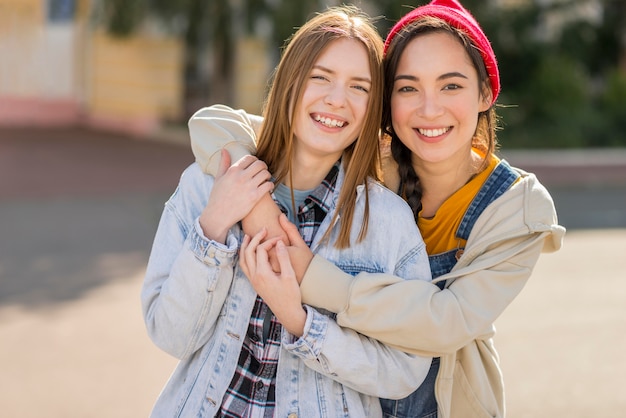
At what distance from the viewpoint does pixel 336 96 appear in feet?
7.25

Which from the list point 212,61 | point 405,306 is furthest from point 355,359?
point 212,61

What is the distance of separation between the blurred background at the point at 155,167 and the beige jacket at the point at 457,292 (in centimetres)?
189

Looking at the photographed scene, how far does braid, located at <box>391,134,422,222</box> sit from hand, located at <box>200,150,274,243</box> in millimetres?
541

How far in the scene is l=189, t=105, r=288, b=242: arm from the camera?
2.19 metres

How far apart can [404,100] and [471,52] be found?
9.9 inches

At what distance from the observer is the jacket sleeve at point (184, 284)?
2098 millimetres

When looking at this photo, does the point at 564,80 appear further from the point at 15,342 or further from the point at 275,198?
the point at 275,198

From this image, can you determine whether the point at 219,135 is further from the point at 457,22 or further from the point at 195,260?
the point at 457,22

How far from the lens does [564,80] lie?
17.1 meters

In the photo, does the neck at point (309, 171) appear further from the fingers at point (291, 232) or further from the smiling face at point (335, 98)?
the fingers at point (291, 232)

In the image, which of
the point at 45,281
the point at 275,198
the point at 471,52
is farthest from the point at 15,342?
the point at 471,52

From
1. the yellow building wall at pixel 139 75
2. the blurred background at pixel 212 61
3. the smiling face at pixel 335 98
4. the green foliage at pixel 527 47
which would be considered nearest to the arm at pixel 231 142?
the smiling face at pixel 335 98

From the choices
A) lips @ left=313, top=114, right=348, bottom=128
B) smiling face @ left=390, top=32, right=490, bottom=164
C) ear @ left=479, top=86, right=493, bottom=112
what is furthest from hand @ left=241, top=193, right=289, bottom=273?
ear @ left=479, top=86, right=493, bottom=112

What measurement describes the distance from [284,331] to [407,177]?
733 millimetres
